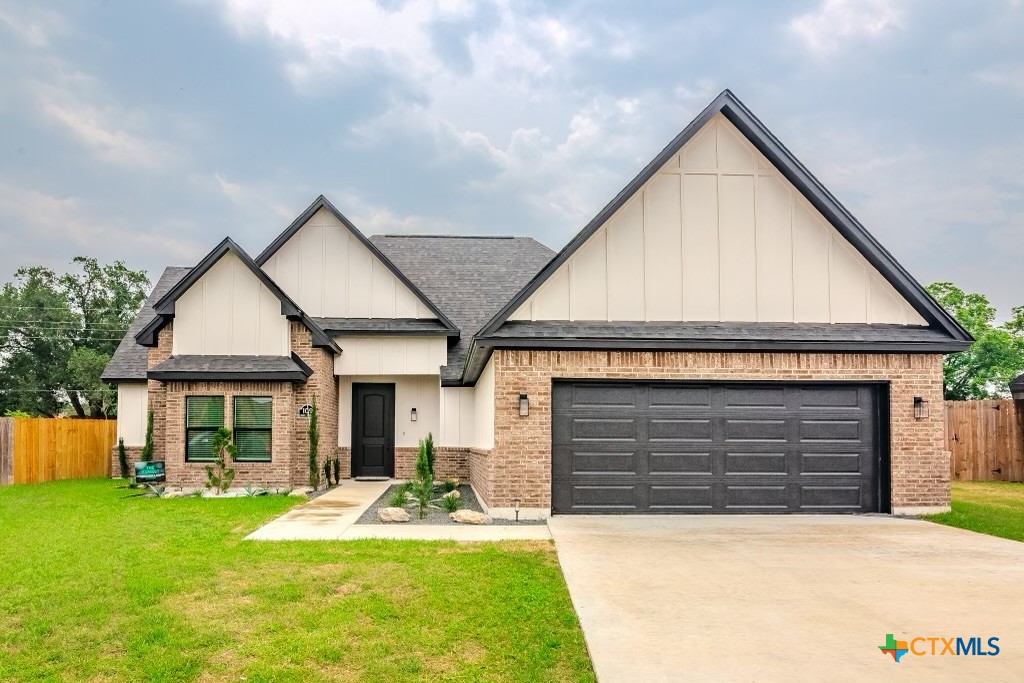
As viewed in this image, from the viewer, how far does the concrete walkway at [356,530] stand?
8984 millimetres

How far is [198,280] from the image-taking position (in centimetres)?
1511

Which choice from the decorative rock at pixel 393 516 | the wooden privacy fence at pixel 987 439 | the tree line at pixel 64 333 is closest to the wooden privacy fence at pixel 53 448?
the decorative rock at pixel 393 516

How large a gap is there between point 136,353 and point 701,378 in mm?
16831

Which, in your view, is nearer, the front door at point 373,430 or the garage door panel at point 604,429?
the garage door panel at point 604,429

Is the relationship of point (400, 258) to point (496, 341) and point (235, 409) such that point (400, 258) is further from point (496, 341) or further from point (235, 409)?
point (496, 341)

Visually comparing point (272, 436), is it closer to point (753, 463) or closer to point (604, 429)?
point (604, 429)

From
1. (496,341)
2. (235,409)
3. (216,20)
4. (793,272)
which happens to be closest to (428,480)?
(496,341)

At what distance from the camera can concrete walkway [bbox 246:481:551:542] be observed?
8984 millimetres

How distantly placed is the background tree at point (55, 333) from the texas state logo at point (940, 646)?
47.2 meters

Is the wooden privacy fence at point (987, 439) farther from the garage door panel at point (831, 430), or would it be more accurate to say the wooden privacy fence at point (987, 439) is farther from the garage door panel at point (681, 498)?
the garage door panel at point (681, 498)

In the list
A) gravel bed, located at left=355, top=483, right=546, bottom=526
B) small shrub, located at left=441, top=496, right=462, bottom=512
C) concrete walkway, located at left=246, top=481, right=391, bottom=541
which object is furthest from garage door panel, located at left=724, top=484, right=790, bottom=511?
concrete walkway, located at left=246, top=481, right=391, bottom=541

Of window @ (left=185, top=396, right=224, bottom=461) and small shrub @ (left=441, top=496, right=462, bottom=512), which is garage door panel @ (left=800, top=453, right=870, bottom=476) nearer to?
small shrub @ (left=441, top=496, right=462, bottom=512)

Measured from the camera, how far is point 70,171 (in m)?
33.6

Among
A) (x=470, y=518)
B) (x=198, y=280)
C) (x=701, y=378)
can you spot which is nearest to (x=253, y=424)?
(x=198, y=280)
